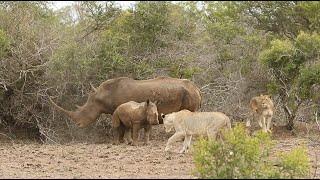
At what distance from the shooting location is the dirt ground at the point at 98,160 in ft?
37.0

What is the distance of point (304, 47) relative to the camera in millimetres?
19156

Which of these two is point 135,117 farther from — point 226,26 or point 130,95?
point 226,26

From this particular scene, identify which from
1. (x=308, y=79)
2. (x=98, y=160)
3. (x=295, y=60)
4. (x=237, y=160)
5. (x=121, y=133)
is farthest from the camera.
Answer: (x=295, y=60)

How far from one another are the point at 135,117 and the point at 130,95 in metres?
1.42

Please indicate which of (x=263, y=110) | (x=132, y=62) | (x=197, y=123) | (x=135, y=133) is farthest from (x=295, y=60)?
(x=197, y=123)

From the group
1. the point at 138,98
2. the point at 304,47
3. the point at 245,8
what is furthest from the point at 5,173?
the point at 245,8

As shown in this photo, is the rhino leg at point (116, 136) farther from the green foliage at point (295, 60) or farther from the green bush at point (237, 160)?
the green bush at point (237, 160)

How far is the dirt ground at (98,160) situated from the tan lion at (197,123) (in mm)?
456

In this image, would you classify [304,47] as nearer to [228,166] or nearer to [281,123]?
[281,123]

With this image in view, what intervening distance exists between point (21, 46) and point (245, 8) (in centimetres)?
1341

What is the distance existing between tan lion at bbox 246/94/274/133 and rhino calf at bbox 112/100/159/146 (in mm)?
2676

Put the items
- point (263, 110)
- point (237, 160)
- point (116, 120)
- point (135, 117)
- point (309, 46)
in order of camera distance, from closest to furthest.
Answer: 1. point (237, 160)
2. point (135, 117)
3. point (116, 120)
4. point (263, 110)
5. point (309, 46)

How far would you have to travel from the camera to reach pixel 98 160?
13.2m

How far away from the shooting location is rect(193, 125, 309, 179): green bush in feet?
30.9
